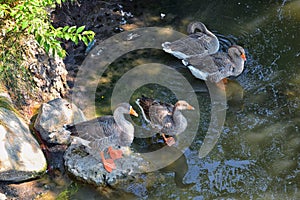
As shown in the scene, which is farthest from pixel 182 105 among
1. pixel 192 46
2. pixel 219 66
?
pixel 192 46

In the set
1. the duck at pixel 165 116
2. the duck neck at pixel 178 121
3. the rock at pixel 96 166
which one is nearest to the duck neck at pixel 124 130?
the rock at pixel 96 166

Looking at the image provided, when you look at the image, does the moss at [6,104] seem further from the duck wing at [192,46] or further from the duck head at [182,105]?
the duck wing at [192,46]

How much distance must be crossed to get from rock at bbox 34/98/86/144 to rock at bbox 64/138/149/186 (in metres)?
0.28

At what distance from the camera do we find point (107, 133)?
6.38 m

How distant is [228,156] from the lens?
21.4 feet

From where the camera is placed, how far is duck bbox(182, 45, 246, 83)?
25.6 feet

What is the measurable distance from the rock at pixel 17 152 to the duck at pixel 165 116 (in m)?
1.91

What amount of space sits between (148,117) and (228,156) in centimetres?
152

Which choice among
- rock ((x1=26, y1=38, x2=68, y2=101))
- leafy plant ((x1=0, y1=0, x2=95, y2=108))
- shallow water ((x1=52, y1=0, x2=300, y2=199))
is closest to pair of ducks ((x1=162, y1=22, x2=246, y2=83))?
shallow water ((x1=52, y1=0, x2=300, y2=199))

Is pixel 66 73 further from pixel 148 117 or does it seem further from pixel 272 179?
pixel 272 179

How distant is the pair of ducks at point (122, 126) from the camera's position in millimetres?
6324

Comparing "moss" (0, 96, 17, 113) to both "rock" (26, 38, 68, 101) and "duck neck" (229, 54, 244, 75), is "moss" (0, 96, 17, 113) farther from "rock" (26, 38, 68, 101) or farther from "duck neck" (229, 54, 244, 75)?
"duck neck" (229, 54, 244, 75)

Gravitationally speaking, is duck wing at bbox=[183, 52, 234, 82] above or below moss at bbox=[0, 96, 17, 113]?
above

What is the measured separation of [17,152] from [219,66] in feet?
13.3
